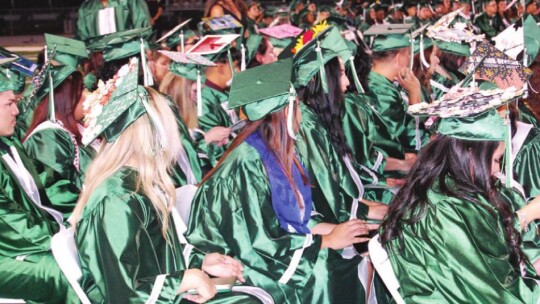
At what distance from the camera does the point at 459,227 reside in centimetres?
306

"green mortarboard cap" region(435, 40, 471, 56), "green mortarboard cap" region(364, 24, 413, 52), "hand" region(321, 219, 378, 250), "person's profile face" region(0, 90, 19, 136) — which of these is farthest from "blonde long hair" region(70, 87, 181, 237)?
"green mortarboard cap" region(435, 40, 471, 56)

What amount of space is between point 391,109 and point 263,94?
2.62 metres

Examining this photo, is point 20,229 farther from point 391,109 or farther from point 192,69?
point 391,109

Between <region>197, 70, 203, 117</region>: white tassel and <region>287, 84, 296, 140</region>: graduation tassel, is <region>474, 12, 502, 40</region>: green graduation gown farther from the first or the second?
<region>287, 84, 296, 140</region>: graduation tassel

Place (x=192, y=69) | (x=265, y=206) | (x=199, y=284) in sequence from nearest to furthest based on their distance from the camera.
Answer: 1. (x=199, y=284)
2. (x=265, y=206)
3. (x=192, y=69)

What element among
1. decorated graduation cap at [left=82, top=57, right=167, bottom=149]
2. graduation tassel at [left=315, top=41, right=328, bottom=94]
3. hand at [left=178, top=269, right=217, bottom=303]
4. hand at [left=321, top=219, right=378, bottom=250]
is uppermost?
decorated graduation cap at [left=82, top=57, right=167, bottom=149]

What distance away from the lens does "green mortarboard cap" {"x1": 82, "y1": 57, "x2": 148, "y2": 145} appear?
3176mm

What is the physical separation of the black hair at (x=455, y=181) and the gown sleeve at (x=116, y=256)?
874mm

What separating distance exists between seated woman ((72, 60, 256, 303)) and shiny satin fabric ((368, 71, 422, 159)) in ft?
9.36

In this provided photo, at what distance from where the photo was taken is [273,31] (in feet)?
23.9

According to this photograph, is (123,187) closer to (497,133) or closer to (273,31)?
(497,133)

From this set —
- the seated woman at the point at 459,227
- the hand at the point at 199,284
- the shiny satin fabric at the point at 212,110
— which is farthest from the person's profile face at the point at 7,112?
the shiny satin fabric at the point at 212,110

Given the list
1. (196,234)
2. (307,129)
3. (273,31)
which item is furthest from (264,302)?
(273,31)

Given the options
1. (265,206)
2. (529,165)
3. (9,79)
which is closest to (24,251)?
(9,79)
